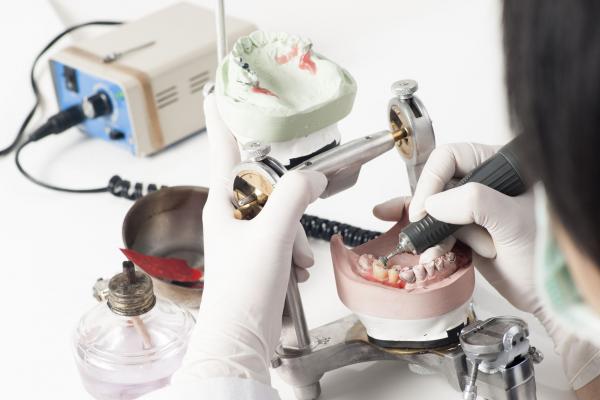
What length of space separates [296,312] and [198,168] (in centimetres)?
69

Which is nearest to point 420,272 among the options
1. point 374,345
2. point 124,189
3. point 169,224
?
point 374,345

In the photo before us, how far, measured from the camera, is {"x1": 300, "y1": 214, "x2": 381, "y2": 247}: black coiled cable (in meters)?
1.43

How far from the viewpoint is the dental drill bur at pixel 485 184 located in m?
1.07

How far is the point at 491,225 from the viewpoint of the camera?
42.0 inches

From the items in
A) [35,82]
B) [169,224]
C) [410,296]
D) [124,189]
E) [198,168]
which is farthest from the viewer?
[35,82]

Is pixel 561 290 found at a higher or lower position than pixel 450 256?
higher

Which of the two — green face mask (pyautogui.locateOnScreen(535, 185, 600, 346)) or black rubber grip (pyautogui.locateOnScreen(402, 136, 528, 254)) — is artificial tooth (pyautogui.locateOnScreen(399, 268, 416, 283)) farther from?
green face mask (pyautogui.locateOnScreen(535, 185, 600, 346))

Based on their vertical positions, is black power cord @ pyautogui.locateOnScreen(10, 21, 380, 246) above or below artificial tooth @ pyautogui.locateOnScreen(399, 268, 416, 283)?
below

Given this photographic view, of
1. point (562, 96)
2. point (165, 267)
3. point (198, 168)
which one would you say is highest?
point (562, 96)

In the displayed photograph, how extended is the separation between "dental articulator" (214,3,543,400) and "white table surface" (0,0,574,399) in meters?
0.08

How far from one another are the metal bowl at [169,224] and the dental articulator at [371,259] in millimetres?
259

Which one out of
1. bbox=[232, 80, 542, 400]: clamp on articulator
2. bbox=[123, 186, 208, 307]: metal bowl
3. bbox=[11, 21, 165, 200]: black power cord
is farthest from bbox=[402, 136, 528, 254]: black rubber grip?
bbox=[11, 21, 165, 200]: black power cord

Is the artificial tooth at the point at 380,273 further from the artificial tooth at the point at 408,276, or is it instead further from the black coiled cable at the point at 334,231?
the black coiled cable at the point at 334,231

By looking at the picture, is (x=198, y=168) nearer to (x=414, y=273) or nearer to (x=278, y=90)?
(x=278, y=90)
